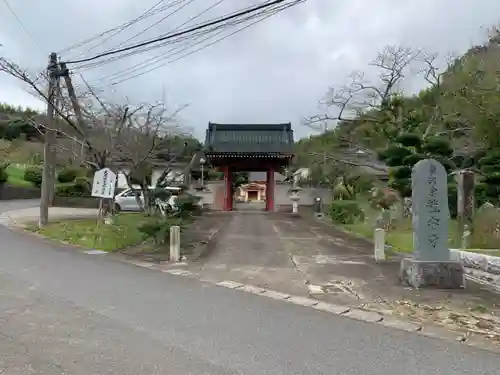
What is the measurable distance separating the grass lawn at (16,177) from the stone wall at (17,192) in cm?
113

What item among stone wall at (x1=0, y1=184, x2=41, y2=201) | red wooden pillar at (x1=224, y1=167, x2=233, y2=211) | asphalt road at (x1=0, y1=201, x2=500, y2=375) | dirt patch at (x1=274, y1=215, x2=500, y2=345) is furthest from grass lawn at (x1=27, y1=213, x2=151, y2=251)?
stone wall at (x1=0, y1=184, x2=41, y2=201)

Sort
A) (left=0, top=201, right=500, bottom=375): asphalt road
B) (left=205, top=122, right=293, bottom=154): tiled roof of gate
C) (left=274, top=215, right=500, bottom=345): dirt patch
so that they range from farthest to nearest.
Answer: (left=205, top=122, right=293, bottom=154): tiled roof of gate < (left=274, top=215, right=500, bottom=345): dirt patch < (left=0, top=201, right=500, bottom=375): asphalt road

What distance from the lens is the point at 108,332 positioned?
529cm

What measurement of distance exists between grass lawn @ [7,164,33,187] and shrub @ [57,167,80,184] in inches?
97.2

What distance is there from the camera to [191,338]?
5125 millimetres

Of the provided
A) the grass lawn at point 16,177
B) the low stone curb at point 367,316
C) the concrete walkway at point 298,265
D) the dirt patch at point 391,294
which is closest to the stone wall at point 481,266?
the dirt patch at point 391,294

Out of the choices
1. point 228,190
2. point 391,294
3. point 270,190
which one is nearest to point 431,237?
point 391,294

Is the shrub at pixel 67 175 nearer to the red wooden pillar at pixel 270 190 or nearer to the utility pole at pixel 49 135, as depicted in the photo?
the red wooden pillar at pixel 270 190

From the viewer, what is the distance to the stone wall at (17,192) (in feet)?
122

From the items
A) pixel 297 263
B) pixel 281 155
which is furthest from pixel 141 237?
pixel 281 155

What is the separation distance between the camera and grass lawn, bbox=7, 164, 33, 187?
40069 mm

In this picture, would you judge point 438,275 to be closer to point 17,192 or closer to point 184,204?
point 184,204

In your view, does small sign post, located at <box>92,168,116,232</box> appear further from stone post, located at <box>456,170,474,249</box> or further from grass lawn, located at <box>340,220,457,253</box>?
stone post, located at <box>456,170,474,249</box>

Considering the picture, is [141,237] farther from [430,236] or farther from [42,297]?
[430,236]
